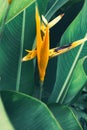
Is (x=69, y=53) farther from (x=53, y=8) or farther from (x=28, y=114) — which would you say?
(x=28, y=114)

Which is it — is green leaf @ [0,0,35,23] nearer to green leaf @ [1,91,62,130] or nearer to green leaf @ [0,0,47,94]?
green leaf @ [0,0,47,94]

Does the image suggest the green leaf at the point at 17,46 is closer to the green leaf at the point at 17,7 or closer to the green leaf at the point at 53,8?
the green leaf at the point at 17,7

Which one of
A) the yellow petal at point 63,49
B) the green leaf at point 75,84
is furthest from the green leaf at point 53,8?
the yellow petal at point 63,49

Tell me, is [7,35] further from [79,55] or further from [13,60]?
[79,55]

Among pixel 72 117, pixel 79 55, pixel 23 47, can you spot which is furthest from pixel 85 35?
pixel 72 117

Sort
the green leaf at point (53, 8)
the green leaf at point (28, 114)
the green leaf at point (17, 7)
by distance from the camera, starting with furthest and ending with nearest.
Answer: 1. the green leaf at point (53, 8)
2. the green leaf at point (17, 7)
3. the green leaf at point (28, 114)

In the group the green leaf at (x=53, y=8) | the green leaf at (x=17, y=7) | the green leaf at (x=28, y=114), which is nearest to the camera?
the green leaf at (x=28, y=114)

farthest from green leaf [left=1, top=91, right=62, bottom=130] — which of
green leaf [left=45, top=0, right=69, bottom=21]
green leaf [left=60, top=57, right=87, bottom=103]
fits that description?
green leaf [left=45, top=0, right=69, bottom=21]
